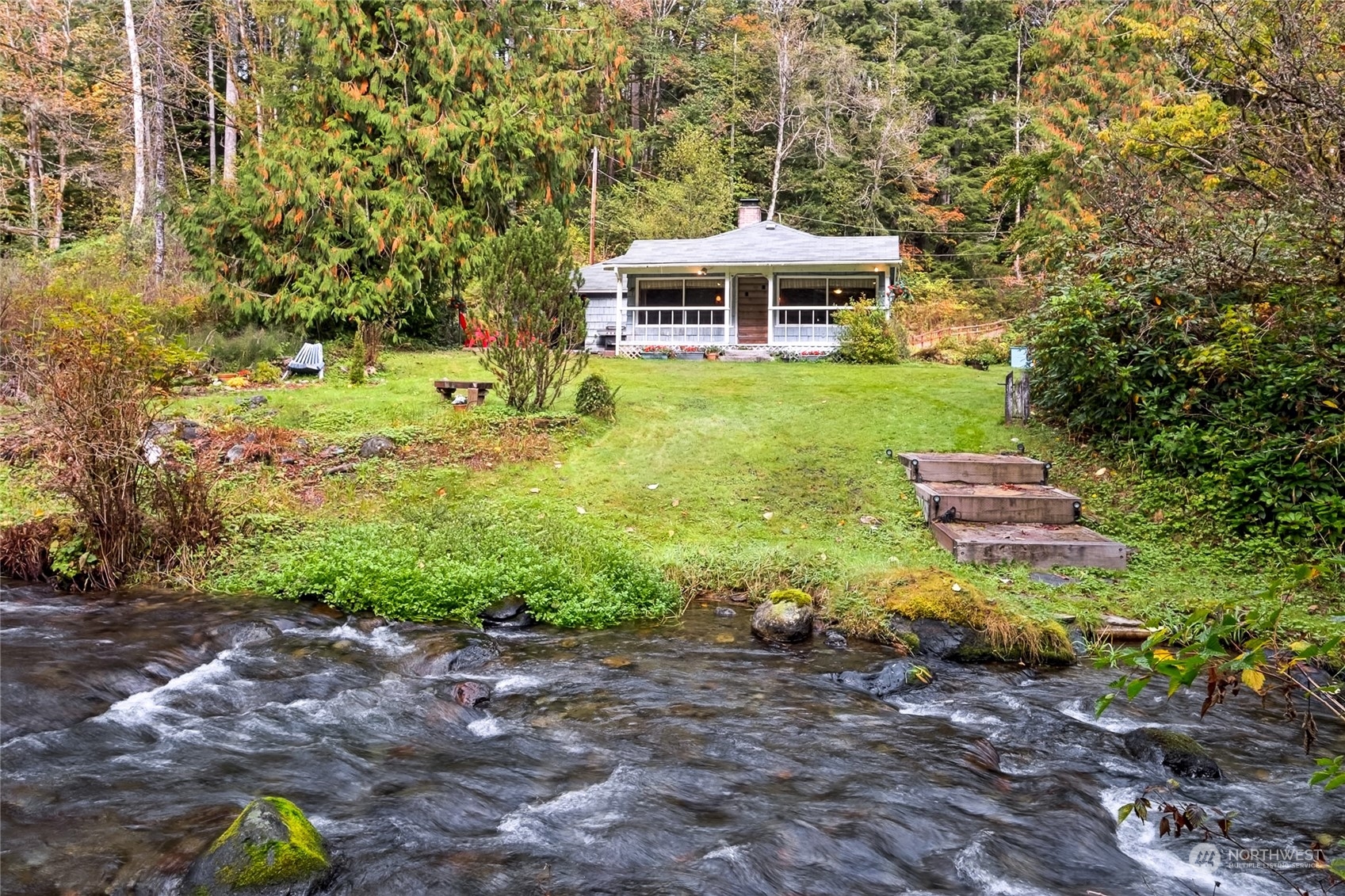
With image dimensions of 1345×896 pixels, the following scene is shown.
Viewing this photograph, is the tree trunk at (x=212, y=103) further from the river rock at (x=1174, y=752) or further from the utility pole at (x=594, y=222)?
the river rock at (x=1174, y=752)

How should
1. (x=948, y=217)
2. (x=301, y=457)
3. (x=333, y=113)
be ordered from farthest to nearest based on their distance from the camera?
(x=948, y=217) → (x=333, y=113) → (x=301, y=457)

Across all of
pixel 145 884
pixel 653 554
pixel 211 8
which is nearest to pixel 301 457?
pixel 653 554

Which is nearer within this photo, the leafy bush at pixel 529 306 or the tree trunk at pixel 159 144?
the leafy bush at pixel 529 306

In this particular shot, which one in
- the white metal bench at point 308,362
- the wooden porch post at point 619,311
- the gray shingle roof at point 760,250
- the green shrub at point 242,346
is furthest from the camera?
the wooden porch post at point 619,311

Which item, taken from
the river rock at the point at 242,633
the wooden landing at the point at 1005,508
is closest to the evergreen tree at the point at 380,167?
the river rock at the point at 242,633

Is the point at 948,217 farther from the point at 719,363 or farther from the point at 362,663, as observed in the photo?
the point at 362,663

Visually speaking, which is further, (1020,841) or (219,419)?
(219,419)

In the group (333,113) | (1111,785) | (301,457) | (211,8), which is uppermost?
(211,8)

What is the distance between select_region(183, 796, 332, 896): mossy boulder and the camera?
10.8ft

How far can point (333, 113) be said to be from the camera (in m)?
19.2

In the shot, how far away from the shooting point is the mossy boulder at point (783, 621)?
689cm

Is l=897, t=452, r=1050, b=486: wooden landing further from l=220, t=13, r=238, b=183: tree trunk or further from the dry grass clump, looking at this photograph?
l=220, t=13, r=238, b=183: tree trunk

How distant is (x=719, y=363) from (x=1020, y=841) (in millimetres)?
17668

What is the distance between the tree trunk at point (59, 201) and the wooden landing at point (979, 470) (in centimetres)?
3010
